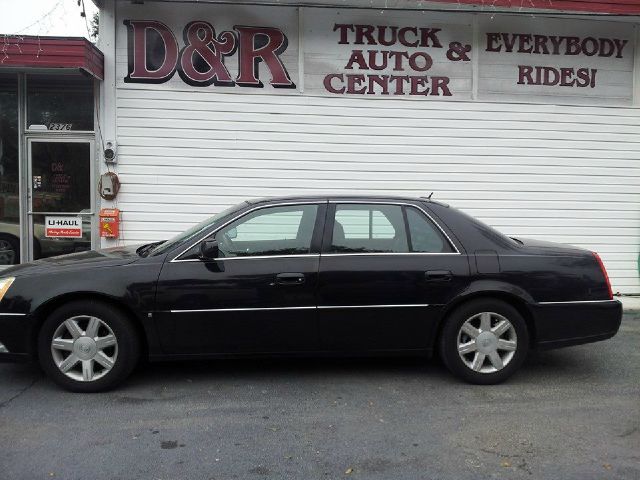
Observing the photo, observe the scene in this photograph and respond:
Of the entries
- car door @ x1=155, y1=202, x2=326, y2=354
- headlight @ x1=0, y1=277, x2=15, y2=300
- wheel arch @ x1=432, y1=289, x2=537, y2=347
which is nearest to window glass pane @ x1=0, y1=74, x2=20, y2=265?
headlight @ x1=0, y1=277, x2=15, y2=300

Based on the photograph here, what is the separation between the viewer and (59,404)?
167 inches

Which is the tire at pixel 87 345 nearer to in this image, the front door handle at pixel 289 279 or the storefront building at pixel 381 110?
the front door handle at pixel 289 279

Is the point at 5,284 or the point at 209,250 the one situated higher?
the point at 209,250

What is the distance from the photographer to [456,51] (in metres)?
8.71

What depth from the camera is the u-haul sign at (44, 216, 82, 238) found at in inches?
331

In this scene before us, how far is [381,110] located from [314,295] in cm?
484

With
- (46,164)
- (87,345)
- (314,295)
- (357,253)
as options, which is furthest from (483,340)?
(46,164)

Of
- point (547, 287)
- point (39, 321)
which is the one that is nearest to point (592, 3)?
point (547, 287)

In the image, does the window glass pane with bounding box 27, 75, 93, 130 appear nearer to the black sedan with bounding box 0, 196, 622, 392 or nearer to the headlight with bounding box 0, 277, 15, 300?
the black sedan with bounding box 0, 196, 622, 392

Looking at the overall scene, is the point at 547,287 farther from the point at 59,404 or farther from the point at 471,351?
the point at 59,404

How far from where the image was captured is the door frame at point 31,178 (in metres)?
8.33

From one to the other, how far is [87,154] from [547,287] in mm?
6606

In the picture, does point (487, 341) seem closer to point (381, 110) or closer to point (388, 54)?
point (381, 110)

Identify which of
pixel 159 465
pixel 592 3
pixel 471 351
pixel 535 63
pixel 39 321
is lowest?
pixel 159 465
